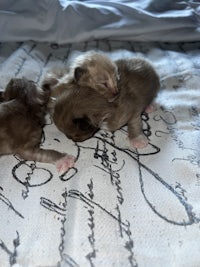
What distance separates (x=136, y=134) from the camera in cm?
124

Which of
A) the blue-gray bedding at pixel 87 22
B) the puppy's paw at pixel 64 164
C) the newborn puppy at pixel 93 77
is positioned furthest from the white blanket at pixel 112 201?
the blue-gray bedding at pixel 87 22

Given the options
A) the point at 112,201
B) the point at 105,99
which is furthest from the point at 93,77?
the point at 112,201

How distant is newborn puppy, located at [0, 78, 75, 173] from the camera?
114 cm

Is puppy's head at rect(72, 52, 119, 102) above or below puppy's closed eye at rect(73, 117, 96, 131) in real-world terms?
above

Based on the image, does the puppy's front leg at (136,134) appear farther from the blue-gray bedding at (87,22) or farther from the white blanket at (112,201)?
the blue-gray bedding at (87,22)

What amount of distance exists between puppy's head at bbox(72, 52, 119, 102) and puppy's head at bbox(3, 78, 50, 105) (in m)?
0.12

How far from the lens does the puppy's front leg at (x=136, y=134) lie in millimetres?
1223

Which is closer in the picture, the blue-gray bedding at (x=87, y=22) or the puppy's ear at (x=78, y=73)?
the puppy's ear at (x=78, y=73)

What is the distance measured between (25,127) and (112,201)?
0.34 m

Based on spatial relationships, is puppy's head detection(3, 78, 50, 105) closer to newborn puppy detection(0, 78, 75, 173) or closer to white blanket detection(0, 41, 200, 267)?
newborn puppy detection(0, 78, 75, 173)

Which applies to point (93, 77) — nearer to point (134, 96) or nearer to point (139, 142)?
point (134, 96)

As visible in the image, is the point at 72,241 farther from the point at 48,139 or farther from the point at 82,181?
the point at 48,139

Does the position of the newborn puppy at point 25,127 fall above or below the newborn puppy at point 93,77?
below

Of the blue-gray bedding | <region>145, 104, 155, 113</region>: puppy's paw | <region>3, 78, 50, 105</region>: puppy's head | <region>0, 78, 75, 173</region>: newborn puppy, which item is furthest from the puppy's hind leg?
the blue-gray bedding
